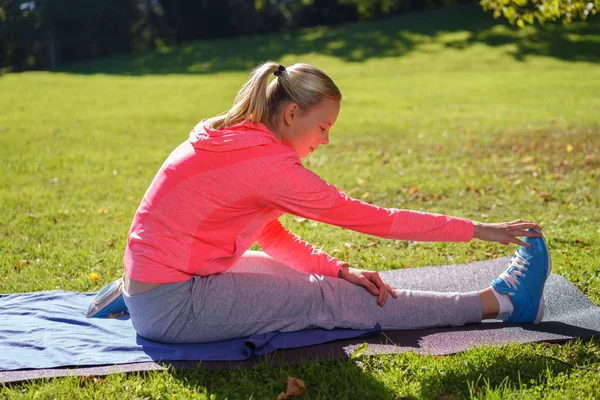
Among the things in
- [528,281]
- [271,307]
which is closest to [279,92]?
[271,307]

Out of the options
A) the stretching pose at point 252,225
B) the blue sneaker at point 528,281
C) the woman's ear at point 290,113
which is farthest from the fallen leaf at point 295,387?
A: the blue sneaker at point 528,281

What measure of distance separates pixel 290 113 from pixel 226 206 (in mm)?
578

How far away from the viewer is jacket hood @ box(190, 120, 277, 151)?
10.8 feet

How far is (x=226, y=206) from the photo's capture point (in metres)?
3.35

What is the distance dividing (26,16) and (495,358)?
32812mm

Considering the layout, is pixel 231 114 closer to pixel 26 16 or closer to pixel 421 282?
pixel 421 282

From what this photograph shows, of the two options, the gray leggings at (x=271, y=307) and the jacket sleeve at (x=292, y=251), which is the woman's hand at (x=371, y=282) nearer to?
the gray leggings at (x=271, y=307)

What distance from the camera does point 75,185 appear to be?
845cm

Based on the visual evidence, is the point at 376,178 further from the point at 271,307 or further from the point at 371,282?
the point at 271,307

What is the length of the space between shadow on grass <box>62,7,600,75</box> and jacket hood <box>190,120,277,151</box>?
24.3 m

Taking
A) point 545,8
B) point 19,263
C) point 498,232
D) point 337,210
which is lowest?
point 19,263

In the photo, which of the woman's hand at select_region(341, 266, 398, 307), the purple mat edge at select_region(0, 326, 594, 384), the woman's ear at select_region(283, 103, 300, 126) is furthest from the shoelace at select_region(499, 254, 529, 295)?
the woman's ear at select_region(283, 103, 300, 126)

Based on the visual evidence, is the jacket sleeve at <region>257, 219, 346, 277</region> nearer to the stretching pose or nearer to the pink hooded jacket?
the stretching pose

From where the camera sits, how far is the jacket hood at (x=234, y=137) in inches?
130
